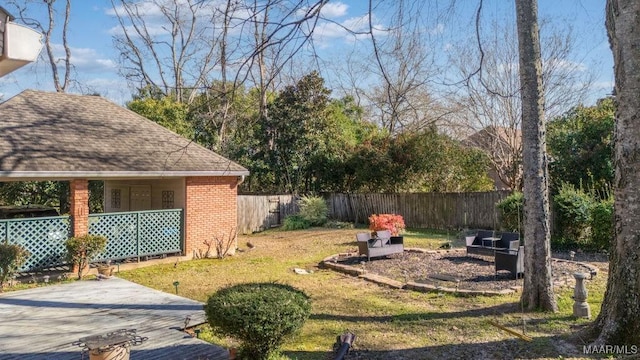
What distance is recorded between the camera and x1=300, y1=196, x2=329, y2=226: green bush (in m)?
21.8

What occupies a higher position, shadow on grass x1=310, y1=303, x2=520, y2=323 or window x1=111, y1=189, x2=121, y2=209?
window x1=111, y1=189, x2=121, y2=209

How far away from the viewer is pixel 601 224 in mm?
12867

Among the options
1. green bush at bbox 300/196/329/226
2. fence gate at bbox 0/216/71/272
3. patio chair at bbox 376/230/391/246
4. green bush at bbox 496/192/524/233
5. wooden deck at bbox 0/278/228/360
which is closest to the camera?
wooden deck at bbox 0/278/228/360

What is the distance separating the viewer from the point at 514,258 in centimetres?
947

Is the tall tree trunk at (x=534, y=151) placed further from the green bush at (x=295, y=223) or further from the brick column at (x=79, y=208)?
the green bush at (x=295, y=223)

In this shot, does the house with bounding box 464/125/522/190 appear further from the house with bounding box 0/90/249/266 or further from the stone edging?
the house with bounding box 0/90/249/266

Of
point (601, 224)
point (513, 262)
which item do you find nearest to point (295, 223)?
point (601, 224)

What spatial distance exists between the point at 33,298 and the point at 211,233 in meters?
6.09

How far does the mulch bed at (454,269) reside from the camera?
9.41 m

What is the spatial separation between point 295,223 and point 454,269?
11.3 meters

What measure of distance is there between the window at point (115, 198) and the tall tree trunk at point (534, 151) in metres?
16.3

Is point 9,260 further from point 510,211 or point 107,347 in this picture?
point 510,211

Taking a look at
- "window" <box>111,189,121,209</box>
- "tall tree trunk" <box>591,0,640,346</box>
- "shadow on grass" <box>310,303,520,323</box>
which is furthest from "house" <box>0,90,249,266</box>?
"tall tree trunk" <box>591,0,640,346</box>

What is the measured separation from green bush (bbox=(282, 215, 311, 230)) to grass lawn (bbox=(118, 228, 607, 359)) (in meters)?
8.44
